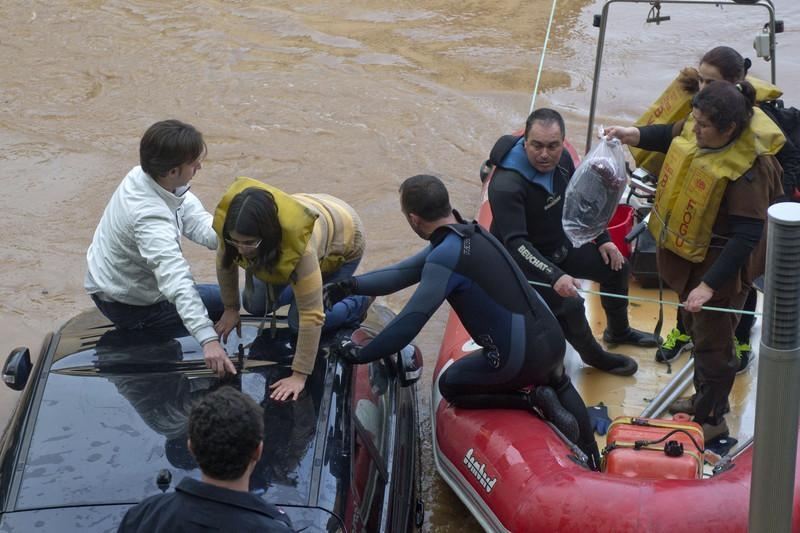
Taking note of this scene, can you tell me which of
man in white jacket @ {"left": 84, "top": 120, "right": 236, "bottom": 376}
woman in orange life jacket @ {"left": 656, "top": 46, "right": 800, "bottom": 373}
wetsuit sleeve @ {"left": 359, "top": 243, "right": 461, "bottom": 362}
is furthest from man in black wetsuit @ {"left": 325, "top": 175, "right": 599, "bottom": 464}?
woman in orange life jacket @ {"left": 656, "top": 46, "right": 800, "bottom": 373}

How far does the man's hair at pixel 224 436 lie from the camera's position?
2.60 m

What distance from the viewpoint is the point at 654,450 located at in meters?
4.36

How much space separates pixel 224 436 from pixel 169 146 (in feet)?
6.16

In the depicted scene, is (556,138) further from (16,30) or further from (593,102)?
(16,30)

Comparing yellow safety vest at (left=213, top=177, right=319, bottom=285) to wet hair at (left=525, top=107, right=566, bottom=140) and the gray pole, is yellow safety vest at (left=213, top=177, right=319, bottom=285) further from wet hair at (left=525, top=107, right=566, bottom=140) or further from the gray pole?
the gray pole

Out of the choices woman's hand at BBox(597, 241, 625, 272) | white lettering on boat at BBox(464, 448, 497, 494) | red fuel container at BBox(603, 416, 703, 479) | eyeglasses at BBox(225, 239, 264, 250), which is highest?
eyeglasses at BBox(225, 239, 264, 250)

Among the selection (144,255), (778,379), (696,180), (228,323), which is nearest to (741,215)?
(696,180)

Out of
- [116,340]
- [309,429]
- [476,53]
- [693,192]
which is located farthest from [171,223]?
[476,53]

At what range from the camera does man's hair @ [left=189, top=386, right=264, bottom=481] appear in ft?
8.52

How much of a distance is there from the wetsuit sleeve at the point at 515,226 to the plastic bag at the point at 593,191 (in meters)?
0.26

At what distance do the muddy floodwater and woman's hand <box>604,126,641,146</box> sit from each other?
2.00 metres

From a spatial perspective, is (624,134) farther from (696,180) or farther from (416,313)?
(416,313)

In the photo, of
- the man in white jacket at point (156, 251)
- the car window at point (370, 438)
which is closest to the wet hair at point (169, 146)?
the man in white jacket at point (156, 251)

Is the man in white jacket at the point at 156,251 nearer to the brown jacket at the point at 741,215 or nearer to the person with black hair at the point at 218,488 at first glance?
the person with black hair at the point at 218,488
